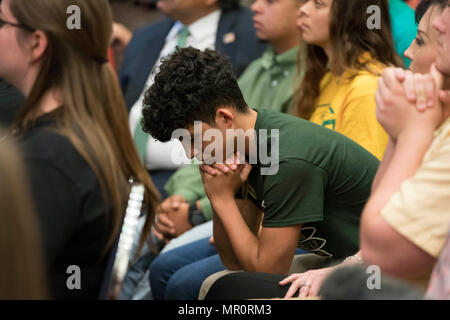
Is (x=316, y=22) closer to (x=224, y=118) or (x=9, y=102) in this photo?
(x=224, y=118)

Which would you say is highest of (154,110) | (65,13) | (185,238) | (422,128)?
(65,13)

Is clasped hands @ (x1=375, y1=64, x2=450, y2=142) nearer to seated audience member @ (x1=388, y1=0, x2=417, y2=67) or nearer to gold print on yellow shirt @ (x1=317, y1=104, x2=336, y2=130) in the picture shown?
gold print on yellow shirt @ (x1=317, y1=104, x2=336, y2=130)

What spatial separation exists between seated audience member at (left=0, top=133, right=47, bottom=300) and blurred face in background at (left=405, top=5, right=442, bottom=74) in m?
0.94

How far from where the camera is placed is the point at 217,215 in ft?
5.70

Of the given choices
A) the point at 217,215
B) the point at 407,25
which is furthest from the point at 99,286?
the point at 407,25

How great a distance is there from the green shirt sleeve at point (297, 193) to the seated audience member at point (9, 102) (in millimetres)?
832

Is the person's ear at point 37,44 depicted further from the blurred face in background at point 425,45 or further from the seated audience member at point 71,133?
the blurred face in background at point 425,45

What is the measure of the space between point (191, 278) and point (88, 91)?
0.76m

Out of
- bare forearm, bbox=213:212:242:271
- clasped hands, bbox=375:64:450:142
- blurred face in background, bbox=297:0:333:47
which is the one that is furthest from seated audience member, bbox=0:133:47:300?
blurred face in background, bbox=297:0:333:47

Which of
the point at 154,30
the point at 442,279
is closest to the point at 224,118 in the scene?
the point at 442,279

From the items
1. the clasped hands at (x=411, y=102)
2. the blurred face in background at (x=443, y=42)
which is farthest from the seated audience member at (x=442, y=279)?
the blurred face in background at (x=443, y=42)

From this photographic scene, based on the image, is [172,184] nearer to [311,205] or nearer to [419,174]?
[311,205]

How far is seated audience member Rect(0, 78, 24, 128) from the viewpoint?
1.93m

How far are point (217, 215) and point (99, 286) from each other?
0.43m
